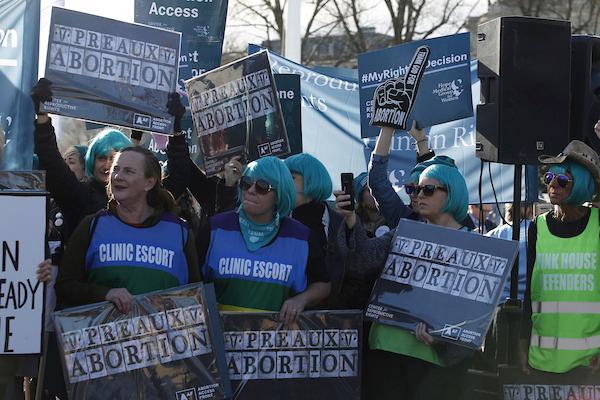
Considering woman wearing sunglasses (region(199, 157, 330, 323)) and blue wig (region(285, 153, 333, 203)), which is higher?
blue wig (region(285, 153, 333, 203))

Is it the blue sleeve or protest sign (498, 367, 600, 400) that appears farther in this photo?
the blue sleeve

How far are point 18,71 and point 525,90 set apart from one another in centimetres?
321

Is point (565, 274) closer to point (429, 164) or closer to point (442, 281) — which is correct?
point (442, 281)

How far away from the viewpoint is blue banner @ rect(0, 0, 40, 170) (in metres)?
7.04

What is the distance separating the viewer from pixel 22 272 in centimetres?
491

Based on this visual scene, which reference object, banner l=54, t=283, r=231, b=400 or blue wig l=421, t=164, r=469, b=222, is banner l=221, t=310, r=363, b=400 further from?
blue wig l=421, t=164, r=469, b=222

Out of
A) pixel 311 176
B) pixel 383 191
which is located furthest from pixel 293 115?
pixel 383 191

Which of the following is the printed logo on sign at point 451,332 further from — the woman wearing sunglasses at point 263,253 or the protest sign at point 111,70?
the protest sign at point 111,70

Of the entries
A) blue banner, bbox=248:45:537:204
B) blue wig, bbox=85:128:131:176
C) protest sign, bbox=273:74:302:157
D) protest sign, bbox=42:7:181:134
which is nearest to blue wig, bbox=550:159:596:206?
protest sign, bbox=273:74:302:157

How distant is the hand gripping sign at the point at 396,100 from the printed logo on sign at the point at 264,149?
655 mm

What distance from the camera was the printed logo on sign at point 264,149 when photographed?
20.4 ft

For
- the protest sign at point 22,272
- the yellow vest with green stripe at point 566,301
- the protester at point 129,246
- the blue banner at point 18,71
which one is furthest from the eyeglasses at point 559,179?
the blue banner at point 18,71

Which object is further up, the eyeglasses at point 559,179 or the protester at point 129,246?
the eyeglasses at point 559,179

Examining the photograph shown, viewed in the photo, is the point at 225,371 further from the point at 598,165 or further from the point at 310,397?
the point at 598,165
